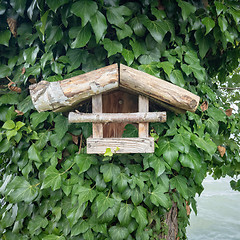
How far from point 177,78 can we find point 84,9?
0.64 m

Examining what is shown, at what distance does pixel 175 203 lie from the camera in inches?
60.7

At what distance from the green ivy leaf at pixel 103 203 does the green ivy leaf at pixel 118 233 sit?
17 cm

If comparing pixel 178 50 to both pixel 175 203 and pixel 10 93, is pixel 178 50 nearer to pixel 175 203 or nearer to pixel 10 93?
pixel 175 203

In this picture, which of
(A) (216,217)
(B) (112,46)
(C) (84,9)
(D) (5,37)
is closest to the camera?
(C) (84,9)

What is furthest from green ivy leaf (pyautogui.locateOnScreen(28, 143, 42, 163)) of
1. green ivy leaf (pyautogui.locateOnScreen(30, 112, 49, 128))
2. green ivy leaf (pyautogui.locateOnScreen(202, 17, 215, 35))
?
green ivy leaf (pyautogui.locateOnScreen(202, 17, 215, 35))

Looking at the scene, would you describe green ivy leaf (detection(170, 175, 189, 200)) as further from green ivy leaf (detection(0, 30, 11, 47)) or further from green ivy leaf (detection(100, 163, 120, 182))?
green ivy leaf (detection(0, 30, 11, 47))

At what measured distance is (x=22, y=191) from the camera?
4.51 ft

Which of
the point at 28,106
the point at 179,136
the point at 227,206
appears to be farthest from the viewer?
the point at 227,206

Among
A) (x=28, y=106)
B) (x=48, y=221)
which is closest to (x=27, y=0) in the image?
(x=28, y=106)

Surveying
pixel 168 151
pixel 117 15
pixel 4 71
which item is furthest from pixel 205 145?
pixel 4 71

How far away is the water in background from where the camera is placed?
5590mm

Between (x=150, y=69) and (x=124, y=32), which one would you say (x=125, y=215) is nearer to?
(x=150, y=69)

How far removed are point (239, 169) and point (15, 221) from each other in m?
1.90

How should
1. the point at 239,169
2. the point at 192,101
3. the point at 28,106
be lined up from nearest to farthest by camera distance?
the point at 192,101 → the point at 28,106 → the point at 239,169
